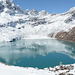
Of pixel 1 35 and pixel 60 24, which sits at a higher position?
pixel 60 24

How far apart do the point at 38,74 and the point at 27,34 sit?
175650 mm

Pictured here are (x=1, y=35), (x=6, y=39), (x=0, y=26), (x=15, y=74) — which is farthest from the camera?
(x=0, y=26)

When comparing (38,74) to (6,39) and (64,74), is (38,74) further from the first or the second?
(6,39)

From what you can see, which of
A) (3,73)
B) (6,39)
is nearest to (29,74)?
(3,73)

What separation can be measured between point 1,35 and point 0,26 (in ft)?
146

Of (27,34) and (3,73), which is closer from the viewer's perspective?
(3,73)

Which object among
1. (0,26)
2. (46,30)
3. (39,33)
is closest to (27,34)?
(39,33)

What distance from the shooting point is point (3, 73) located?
20797mm

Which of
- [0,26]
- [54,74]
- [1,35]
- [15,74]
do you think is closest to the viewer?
[15,74]

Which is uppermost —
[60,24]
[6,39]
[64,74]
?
[60,24]

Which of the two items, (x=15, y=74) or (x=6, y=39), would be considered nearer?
(x=15, y=74)

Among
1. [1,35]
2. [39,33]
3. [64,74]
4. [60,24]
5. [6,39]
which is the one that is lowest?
[64,74]

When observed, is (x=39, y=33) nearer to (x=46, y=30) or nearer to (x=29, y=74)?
(x=46, y=30)

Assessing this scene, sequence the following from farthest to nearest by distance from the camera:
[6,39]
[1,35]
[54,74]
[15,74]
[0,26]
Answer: [0,26], [1,35], [6,39], [54,74], [15,74]
